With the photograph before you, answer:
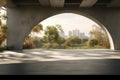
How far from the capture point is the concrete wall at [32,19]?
896 inches

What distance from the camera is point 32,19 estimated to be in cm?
2280

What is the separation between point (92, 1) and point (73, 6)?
10.00 ft

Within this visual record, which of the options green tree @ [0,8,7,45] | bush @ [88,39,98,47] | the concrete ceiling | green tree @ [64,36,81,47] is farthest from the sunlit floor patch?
green tree @ [64,36,81,47]

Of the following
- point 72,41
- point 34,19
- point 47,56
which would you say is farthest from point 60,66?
point 72,41

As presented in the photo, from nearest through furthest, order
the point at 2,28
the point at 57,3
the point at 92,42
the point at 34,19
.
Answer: the point at 57,3, the point at 34,19, the point at 2,28, the point at 92,42

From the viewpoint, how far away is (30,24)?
22781 millimetres

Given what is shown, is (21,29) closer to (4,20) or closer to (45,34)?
(4,20)

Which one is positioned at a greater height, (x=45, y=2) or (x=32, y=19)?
(x=45, y=2)

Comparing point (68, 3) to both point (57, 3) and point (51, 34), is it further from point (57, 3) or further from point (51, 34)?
point (51, 34)

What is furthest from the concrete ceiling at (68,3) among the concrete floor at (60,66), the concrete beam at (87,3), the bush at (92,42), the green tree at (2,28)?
the bush at (92,42)

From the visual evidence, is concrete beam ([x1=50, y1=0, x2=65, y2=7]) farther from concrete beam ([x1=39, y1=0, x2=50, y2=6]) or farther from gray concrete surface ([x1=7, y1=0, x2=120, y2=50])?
gray concrete surface ([x1=7, y1=0, x2=120, y2=50])

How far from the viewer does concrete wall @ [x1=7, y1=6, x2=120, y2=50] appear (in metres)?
22.8

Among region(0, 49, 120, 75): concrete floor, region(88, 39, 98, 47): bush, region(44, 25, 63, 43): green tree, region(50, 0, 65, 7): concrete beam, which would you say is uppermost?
region(50, 0, 65, 7): concrete beam

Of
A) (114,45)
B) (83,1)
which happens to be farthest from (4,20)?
(114,45)
